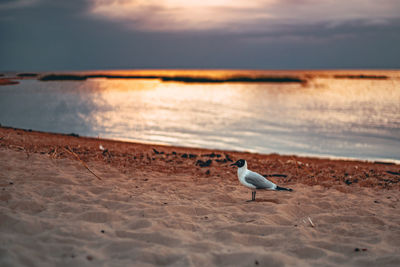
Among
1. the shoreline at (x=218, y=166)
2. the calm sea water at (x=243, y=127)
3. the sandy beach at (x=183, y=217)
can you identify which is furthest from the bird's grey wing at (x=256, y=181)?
the calm sea water at (x=243, y=127)

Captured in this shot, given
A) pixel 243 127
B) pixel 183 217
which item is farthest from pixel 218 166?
pixel 243 127

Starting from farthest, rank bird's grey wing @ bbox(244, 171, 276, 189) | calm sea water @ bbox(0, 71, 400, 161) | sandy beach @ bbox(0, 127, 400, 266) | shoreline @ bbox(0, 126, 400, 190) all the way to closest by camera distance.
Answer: calm sea water @ bbox(0, 71, 400, 161)
shoreline @ bbox(0, 126, 400, 190)
bird's grey wing @ bbox(244, 171, 276, 189)
sandy beach @ bbox(0, 127, 400, 266)

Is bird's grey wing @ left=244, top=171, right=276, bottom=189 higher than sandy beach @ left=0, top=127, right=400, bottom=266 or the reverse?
higher

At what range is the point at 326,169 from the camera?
9133 millimetres

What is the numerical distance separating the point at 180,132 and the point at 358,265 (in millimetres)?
15636

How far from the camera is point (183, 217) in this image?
16.0 feet

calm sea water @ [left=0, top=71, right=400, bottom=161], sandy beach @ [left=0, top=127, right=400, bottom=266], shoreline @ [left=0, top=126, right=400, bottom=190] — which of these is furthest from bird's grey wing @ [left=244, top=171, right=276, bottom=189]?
calm sea water @ [left=0, top=71, right=400, bottom=161]

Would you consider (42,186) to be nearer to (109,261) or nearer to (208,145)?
(109,261)

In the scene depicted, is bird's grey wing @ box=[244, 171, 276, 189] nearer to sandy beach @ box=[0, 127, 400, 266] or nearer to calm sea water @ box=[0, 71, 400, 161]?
sandy beach @ box=[0, 127, 400, 266]

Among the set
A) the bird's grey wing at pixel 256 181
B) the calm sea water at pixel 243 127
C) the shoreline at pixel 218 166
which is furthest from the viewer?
the calm sea water at pixel 243 127

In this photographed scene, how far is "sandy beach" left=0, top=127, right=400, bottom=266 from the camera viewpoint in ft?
11.9

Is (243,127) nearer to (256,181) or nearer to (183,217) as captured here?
(256,181)

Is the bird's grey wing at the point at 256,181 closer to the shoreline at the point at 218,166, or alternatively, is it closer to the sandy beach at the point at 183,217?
the sandy beach at the point at 183,217

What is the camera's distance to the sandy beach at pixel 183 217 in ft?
11.9
